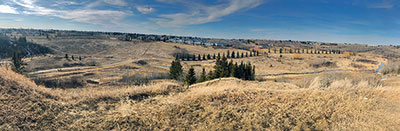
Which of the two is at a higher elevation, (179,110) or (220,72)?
(179,110)

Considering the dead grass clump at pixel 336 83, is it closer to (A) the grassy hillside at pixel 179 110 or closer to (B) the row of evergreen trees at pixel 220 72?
(A) the grassy hillside at pixel 179 110

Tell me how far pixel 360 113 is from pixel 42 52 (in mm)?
184126

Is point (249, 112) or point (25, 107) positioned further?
point (249, 112)

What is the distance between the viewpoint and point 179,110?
9.12m

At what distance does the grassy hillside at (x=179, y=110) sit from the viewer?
7488 millimetres

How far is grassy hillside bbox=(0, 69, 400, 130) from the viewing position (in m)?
7.49

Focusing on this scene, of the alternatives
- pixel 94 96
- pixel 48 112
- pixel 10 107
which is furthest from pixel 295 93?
pixel 10 107

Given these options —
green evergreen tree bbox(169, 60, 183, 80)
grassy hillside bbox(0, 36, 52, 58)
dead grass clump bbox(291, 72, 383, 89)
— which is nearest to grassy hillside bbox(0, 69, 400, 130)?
dead grass clump bbox(291, 72, 383, 89)

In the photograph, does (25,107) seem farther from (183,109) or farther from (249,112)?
(249,112)

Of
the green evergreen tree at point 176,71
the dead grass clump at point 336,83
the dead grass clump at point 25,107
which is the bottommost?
the green evergreen tree at point 176,71

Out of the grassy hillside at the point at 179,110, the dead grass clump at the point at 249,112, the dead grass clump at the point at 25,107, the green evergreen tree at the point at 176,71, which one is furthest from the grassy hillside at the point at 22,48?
the dead grass clump at the point at 249,112

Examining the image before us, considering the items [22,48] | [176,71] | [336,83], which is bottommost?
[176,71]

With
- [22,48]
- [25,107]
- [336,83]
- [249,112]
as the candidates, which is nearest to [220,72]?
[336,83]

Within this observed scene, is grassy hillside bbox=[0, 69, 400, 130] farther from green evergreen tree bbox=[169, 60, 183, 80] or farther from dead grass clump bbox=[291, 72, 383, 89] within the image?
green evergreen tree bbox=[169, 60, 183, 80]
